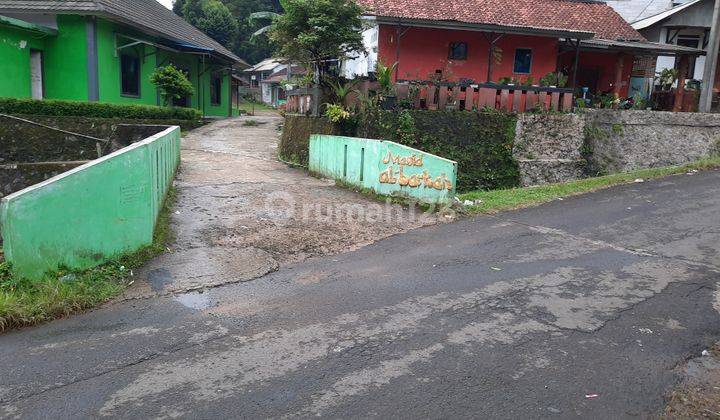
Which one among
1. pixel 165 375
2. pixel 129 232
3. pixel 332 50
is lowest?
pixel 165 375

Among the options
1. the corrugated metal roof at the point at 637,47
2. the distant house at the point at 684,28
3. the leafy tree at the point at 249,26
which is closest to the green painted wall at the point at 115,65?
the corrugated metal roof at the point at 637,47

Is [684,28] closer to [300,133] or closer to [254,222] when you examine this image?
[300,133]

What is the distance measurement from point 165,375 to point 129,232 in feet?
9.36

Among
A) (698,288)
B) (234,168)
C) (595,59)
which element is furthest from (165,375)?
(595,59)

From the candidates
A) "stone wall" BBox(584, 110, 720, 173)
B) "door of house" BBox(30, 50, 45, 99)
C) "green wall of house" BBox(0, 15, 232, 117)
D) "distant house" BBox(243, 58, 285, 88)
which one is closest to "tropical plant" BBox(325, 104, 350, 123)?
"stone wall" BBox(584, 110, 720, 173)

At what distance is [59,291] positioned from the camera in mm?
5223

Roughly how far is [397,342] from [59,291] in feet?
11.1

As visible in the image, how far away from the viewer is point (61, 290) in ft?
17.2

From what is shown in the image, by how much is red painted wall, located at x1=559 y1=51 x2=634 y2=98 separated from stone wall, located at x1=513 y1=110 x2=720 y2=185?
24.0 ft

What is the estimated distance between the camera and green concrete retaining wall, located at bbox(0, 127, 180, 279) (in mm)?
5332

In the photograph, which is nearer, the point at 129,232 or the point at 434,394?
the point at 434,394

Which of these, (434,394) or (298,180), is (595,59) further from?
(434,394)

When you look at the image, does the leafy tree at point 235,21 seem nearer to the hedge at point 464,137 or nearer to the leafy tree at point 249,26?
the leafy tree at point 249,26

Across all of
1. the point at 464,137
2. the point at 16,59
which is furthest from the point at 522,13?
the point at 16,59
